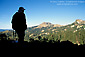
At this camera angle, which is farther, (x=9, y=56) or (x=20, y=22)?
(x=20, y=22)

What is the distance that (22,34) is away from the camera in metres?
7.57

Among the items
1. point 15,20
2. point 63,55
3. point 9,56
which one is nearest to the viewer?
point 9,56

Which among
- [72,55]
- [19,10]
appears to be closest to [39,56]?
[72,55]

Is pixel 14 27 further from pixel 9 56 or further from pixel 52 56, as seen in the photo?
pixel 52 56

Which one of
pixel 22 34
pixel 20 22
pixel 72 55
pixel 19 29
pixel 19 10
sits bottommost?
pixel 72 55

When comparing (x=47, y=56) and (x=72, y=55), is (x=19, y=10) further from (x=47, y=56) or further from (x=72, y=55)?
(x=72, y=55)

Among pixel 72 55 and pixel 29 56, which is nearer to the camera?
pixel 29 56

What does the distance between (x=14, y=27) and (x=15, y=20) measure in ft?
2.30

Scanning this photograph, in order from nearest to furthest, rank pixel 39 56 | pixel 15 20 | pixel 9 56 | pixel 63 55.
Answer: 1. pixel 9 56
2. pixel 39 56
3. pixel 63 55
4. pixel 15 20

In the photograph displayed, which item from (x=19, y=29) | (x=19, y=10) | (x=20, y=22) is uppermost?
(x=19, y=10)

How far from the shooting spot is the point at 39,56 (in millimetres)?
3775

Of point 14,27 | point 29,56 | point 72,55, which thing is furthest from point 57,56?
point 14,27

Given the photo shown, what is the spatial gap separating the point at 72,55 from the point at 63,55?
0.49 metres

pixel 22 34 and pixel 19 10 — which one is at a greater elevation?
pixel 19 10
